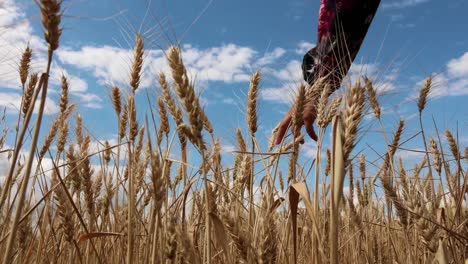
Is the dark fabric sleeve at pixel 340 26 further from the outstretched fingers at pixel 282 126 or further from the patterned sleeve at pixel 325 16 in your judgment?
the outstretched fingers at pixel 282 126

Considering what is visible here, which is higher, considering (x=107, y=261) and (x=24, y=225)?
(x=24, y=225)

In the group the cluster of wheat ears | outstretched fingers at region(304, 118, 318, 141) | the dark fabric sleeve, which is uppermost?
the dark fabric sleeve

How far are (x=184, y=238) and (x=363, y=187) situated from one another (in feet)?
10.4

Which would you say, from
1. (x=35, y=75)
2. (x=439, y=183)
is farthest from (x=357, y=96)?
(x=439, y=183)

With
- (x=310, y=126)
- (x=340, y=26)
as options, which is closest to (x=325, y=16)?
(x=340, y=26)

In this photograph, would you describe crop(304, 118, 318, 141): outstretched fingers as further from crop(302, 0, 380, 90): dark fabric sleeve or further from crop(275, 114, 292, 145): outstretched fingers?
crop(302, 0, 380, 90): dark fabric sleeve

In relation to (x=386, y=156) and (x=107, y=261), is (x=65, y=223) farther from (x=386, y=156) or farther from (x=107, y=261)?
(x=386, y=156)

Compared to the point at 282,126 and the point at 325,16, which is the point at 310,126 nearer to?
the point at 282,126

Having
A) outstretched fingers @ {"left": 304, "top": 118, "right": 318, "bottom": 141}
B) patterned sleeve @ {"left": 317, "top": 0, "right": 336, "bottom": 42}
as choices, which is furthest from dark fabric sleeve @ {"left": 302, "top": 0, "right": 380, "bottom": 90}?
outstretched fingers @ {"left": 304, "top": 118, "right": 318, "bottom": 141}

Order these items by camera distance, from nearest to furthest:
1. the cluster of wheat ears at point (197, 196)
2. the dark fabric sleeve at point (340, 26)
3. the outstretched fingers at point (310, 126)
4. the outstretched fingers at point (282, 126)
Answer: the cluster of wheat ears at point (197, 196) < the outstretched fingers at point (282, 126) < the outstretched fingers at point (310, 126) < the dark fabric sleeve at point (340, 26)

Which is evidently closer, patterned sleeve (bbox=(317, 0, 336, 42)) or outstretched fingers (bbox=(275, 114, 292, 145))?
outstretched fingers (bbox=(275, 114, 292, 145))

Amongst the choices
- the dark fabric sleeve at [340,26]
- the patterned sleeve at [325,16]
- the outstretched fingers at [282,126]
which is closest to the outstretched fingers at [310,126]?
the outstretched fingers at [282,126]

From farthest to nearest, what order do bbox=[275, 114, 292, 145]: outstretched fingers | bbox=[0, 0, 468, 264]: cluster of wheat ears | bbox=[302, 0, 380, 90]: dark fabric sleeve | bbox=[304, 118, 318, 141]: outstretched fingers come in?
bbox=[302, 0, 380, 90]: dark fabric sleeve, bbox=[304, 118, 318, 141]: outstretched fingers, bbox=[275, 114, 292, 145]: outstretched fingers, bbox=[0, 0, 468, 264]: cluster of wheat ears

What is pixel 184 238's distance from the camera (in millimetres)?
1107
